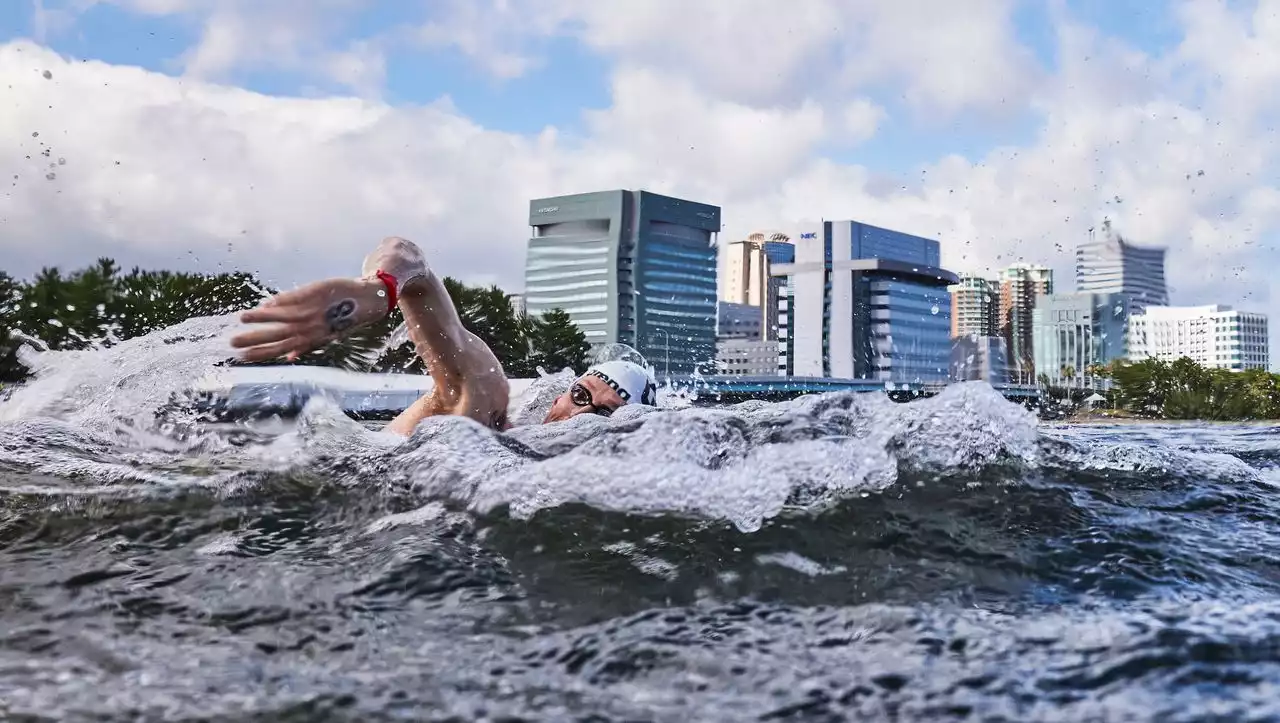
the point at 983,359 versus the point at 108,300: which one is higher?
the point at 983,359

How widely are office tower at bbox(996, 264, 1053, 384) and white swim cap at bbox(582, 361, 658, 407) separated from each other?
4687 inches

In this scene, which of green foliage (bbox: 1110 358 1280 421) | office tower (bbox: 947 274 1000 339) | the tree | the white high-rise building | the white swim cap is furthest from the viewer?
office tower (bbox: 947 274 1000 339)

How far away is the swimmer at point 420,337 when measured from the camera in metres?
3.34

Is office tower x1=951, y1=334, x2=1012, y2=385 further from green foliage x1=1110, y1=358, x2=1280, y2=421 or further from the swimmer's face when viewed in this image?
the swimmer's face

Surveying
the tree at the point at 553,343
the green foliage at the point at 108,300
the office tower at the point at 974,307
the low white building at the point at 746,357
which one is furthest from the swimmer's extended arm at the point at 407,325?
the low white building at the point at 746,357

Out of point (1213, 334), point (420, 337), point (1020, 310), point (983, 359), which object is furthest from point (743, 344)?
point (420, 337)

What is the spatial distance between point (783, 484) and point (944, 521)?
0.56 metres

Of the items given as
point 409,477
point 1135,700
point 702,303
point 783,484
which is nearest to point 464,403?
point 409,477

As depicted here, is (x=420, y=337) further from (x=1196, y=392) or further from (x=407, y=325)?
(x=1196, y=392)

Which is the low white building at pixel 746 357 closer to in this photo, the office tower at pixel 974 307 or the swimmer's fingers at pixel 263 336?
the office tower at pixel 974 307

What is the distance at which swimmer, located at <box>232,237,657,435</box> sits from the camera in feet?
11.0

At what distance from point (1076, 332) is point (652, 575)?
385 feet

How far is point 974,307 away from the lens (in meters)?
148

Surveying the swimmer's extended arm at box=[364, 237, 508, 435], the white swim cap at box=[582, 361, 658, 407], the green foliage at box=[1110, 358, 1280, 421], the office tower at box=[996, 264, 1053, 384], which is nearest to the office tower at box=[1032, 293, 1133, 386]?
the office tower at box=[996, 264, 1053, 384]
